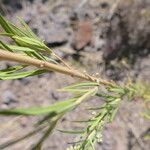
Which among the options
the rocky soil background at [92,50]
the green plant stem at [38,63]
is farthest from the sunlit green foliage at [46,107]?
the rocky soil background at [92,50]

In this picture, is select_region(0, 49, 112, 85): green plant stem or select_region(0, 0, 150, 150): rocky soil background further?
select_region(0, 0, 150, 150): rocky soil background

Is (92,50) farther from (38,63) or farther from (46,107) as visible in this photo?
(46,107)

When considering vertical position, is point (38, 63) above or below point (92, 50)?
below

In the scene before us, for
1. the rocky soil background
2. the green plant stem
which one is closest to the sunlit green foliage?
the green plant stem

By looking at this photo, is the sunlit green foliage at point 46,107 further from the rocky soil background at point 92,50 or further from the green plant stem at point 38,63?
the rocky soil background at point 92,50

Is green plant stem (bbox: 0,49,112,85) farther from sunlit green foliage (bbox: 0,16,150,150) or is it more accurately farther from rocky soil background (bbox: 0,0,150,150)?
rocky soil background (bbox: 0,0,150,150)

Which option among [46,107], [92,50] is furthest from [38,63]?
[92,50]

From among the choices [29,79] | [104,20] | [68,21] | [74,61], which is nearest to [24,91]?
[29,79]

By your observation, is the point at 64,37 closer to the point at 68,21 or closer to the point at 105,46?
the point at 68,21
